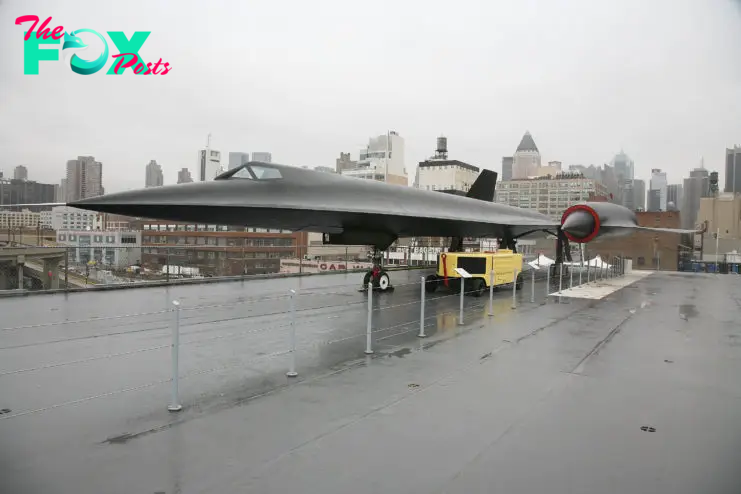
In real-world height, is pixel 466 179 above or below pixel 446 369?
above

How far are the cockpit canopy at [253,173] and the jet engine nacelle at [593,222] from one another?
11.2 m

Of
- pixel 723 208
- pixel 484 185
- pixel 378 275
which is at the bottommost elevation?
pixel 378 275

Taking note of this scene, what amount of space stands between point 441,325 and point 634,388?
369 cm

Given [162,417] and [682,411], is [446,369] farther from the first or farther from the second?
[162,417]

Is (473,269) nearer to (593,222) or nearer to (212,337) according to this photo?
(593,222)

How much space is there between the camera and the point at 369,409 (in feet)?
13.6

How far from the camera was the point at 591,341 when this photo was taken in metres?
7.28

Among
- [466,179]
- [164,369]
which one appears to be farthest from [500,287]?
[466,179]

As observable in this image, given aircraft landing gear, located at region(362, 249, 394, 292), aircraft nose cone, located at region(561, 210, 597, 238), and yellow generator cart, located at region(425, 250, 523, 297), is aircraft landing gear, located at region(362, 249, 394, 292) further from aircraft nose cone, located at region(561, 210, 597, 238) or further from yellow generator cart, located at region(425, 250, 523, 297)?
aircraft nose cone, located at region(561, 210, 597, 238)

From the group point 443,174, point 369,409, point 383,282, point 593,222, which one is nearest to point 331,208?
point 383,282

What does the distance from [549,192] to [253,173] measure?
10014 centimetres

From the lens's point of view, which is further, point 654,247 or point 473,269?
point 654,247

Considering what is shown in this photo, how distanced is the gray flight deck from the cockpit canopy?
294cm

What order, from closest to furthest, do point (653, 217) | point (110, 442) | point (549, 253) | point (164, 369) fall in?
point (110, 442) → point (164, 369) → point (653, 217) → point (549, 253)
